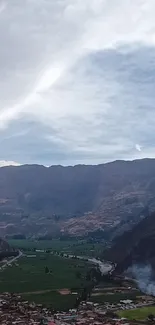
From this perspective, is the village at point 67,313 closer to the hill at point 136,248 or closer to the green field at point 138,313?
the green field at point 138,313

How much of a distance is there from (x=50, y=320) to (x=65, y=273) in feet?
163

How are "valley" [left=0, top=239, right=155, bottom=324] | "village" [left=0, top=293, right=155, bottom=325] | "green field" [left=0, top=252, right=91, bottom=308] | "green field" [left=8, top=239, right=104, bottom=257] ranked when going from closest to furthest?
"village" [left=0, top=293, right=155, bottom=325] < "valley" [left=0, top=239, right=155, bottom=324] < "green field" [left=0, top=252, right=91, bottom=308] < "green field" [left=8, top=239, right=104, bottom=257]

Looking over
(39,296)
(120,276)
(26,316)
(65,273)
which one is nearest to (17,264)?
(65,273)

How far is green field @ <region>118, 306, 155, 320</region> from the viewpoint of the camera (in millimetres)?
61938

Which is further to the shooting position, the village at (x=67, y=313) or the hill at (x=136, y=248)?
the hill at (x=136, y=248)

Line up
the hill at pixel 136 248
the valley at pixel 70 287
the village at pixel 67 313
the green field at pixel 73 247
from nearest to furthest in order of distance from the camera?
the village at pixel 67 313
the valley at pixel 70 287
the hill at pixel 136 248
the green field at pixel 73 247

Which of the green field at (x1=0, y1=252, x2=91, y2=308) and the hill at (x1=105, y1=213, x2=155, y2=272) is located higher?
the hill at (x1=105, y1=213, x2=155, y2=272)

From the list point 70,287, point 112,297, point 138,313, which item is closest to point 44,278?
point 70,287

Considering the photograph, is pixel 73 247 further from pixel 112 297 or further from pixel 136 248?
pixel 112 297

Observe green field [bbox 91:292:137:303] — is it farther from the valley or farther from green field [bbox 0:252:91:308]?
green field [bbox 0:252:91:308]

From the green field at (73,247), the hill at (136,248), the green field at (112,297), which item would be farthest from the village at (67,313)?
the green field at (73,247)

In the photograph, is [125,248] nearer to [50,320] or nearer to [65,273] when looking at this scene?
[65,273]

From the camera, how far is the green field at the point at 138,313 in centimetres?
6194

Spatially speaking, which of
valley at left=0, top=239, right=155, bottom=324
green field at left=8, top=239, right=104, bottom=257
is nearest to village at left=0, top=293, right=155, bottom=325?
valley at left=0, top=239, right=155, bottom=324
